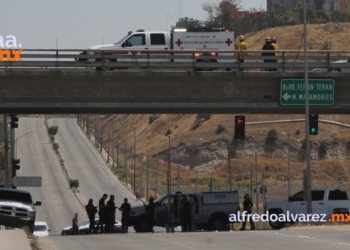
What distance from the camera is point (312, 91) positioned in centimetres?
3569

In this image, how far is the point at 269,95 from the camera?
116ft

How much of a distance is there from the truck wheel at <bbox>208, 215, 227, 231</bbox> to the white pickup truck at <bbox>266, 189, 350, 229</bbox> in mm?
2014

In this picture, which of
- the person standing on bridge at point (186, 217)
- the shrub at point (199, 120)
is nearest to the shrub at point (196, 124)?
the shrub at point (199, 120)

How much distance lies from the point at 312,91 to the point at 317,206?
5030 millimetres

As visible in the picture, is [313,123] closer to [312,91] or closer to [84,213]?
[312,91]

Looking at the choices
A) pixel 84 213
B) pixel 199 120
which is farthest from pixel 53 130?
pixel 84 213

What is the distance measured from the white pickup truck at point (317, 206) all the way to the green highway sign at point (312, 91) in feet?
13.0

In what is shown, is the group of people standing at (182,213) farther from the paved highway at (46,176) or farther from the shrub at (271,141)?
the shrub at (271,141)

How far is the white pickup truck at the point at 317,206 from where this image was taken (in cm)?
3444

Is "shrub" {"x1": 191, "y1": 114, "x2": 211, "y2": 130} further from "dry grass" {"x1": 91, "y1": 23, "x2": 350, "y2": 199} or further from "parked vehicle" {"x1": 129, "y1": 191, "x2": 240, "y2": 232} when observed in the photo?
"parked vehicle" {"x1": 129, "y1": 191, "x2": 240, "y2": 232}

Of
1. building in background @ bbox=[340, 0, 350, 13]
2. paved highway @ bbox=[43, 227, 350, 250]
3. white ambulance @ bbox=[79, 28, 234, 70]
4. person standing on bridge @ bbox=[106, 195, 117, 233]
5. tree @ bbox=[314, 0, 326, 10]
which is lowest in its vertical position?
person standing on bridge @ bbox=[106, 195, 117, 233]

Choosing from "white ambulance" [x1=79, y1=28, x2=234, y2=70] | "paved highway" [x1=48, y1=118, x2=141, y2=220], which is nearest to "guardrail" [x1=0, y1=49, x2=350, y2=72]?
"white ambulance" [x1=79, y1=28, x2=234, y2=70]

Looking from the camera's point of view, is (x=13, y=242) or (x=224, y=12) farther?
(x=224, y=12)

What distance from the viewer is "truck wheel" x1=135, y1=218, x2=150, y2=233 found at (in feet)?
113
